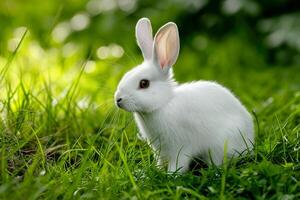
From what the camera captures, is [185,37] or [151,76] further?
[185,37]

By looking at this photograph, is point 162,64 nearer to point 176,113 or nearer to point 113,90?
point 176,113

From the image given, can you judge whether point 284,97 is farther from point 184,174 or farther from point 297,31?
point 184,174

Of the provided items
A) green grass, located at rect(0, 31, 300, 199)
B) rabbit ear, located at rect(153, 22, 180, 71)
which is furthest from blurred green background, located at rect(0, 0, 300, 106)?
rabbit ear, located at rect(153, 22, 180, 71)

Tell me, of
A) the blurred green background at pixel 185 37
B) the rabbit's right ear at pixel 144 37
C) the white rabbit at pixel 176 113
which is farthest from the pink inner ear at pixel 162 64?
the blurred green background at pixel 185 37

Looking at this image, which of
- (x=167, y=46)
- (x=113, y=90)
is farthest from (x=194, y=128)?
(x=113, y=90)

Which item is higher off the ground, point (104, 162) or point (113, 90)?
point (113, 90)

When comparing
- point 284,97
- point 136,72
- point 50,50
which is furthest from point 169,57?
point 50,50

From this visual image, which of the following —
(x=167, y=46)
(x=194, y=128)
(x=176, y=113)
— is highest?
(x=167, y=46)
